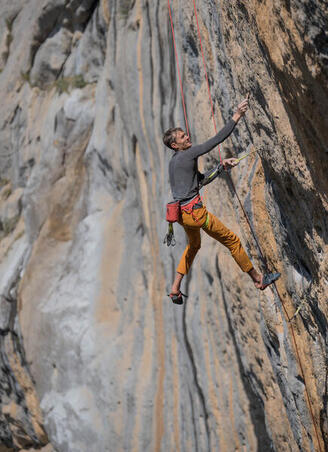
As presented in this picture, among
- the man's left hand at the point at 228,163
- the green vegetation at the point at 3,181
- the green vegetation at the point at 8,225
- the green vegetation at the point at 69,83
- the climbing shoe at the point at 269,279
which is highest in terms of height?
the green vegetation at the point at 69,83

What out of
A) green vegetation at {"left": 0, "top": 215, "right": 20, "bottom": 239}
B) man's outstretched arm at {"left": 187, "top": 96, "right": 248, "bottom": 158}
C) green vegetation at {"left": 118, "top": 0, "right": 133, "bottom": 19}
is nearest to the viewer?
man's outstretched arm at {"left": 187, "top": 96, "right": 248, "bottom": 158}

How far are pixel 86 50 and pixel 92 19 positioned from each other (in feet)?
2.18

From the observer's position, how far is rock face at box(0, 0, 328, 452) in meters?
5.39

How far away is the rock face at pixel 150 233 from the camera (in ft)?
17.7

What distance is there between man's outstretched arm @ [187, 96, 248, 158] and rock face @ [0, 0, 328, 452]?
0.32m

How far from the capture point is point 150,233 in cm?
1024

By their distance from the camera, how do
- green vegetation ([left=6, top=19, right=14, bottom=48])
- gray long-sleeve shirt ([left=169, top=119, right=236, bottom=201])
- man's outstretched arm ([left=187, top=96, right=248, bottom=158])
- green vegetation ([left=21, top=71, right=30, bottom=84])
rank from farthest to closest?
green vegetation ([left=6, top=19, right=14, bottom=48]) → green vegetation ([left=21, top=71, right=30, bottom=84]) → gray long-sleeve shirt ([left=169, top=119, right=236, bottom=201]) → man's outstretched arm ([left=187, top=96, right=248, bottom=158])

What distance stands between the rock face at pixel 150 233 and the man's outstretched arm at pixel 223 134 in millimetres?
315

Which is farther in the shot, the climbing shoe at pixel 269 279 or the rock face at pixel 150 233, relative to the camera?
the climbing shoe at pixel 269 279

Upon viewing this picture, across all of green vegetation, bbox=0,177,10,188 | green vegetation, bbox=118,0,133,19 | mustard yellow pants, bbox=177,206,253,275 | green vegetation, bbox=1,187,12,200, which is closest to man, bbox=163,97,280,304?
mustard yellow pants, bbox=177,206,253,275

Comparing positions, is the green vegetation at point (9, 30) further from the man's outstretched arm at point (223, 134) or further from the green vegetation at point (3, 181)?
the man's outstretched arm at point (223, 134)

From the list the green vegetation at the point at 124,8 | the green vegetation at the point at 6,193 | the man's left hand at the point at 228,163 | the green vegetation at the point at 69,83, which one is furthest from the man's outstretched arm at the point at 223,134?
the green vegetation at the point at 6,193

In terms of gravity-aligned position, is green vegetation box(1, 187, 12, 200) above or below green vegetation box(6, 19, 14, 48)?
below

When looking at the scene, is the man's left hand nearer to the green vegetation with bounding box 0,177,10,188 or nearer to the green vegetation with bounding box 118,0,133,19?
the green vegetation with bounding box 118,0,133,19
